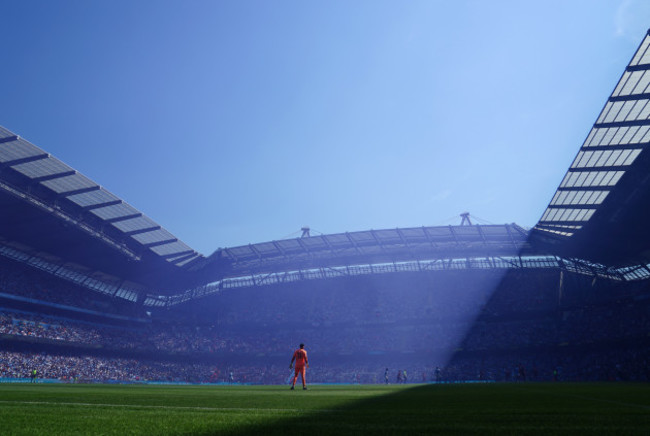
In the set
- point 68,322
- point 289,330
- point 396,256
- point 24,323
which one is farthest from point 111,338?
point 396,256

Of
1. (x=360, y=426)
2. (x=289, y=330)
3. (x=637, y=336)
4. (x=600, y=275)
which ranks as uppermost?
(x=600, y=275)

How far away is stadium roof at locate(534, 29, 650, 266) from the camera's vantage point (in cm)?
1942

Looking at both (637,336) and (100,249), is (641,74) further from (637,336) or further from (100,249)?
(100,249)

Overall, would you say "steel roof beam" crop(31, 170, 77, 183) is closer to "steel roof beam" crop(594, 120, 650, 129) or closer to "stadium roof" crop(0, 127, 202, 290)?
"stadium roof" crop(0, 127, 202, 290)

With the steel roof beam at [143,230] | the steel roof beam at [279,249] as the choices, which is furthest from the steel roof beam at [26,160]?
the steel roof beam at [279,249]

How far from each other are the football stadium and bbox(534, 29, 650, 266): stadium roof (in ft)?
0.47

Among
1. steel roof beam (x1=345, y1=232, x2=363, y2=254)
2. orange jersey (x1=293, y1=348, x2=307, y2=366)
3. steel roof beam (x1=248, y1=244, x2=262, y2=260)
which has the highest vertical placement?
steel roof beam (x1=345, y1=232, x2=363, y2=254)

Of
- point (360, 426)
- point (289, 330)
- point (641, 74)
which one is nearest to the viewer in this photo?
point (360, 426)

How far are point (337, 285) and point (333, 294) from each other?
1.37m

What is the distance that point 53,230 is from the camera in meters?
41.2

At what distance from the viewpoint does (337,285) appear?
2325 inches

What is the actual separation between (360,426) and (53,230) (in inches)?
1824

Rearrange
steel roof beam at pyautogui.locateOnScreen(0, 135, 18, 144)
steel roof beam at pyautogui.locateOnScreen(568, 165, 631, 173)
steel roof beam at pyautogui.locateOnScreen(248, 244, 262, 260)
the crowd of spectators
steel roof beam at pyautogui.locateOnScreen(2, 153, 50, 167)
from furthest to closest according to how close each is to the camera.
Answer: steel roof beam at pyautogui.locateOnScreen(248, 244, 262, 260)
the crowd of spectators
steel roof beam at pyautogui.locateOnScreen(2, 153, 50, 167)
steel roof beam at pyautogui.locateOnScreen(0, 135, 18, 144)
steel roof beam at pyautogui.locateOnScreen(568, 165, 631, 173)

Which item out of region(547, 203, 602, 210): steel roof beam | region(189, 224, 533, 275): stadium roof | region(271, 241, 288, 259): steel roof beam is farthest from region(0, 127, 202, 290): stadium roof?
region(547, 203, 602, 210): steel roof beam
